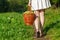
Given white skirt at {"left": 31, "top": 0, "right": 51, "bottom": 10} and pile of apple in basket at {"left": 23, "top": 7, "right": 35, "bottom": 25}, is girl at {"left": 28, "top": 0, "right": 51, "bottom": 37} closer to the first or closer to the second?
white skirt at {"left": 31, "top": 0, "right": 51, "bottom": 10}

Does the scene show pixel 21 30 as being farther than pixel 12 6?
No

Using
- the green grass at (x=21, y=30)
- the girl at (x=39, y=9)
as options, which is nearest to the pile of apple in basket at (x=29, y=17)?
the green grass at (x=21, y=30)

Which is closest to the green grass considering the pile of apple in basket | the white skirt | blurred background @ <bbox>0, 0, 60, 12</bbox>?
the pile of apple in basket

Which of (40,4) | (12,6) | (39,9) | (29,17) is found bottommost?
(12,6)

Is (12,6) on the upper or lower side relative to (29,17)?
lower

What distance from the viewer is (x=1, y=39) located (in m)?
7.71

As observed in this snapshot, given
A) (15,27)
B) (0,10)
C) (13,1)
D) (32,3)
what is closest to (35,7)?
(32,3)

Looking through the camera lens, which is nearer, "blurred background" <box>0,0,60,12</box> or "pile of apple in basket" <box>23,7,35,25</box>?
"pile of apple in basket" <box>23,7,35,25</box>

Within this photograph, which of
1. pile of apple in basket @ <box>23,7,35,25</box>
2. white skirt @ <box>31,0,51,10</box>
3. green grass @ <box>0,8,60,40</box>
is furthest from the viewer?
pile of apple in basket @ <box>23,7,35,25</box>

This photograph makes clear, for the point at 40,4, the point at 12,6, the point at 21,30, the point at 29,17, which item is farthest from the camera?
the point at 12,6

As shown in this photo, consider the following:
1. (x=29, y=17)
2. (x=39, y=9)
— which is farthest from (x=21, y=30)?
(x=39, y=9)

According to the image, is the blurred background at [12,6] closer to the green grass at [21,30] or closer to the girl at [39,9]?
the green grass at [21,30]

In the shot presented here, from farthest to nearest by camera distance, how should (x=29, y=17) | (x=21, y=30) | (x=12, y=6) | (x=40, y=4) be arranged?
(x=12, y=6) < (x=29, y=17) < (x=21, y=30) < (x=40, y=4)

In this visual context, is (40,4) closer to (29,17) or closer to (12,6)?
(29,17)
